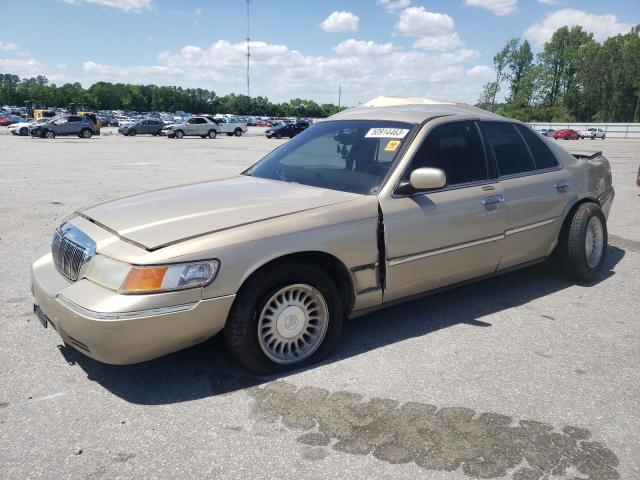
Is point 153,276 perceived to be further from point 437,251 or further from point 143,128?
point 143,128

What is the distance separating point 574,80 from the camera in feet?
334

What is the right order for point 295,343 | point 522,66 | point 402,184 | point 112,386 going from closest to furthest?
point 112,386 < point 295,343 < point 402,184 < point 522,66

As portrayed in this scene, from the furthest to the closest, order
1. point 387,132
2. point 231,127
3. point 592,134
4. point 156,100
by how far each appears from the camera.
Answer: point 156,100, point 592,134, point 231,127, point 387,132

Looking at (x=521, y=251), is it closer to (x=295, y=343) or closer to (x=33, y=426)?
(x=295, y=343)

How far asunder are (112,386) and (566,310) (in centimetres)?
349

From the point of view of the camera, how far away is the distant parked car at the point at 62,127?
34.7 metres

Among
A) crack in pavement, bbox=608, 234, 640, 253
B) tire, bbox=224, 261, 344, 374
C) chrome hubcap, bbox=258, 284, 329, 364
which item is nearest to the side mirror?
tire, bbox=224, 261, 344, 374

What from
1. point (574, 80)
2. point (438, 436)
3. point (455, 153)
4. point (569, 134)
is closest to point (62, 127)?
point (455, 153)

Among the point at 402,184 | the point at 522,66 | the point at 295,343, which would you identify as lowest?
the point at 295,343

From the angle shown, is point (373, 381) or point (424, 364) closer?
point (373, 381)

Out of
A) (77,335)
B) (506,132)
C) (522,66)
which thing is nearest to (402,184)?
(506,132)

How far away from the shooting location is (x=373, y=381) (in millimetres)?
3105

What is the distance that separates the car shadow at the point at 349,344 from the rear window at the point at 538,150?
3.39ft

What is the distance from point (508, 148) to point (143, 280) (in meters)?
3.17
